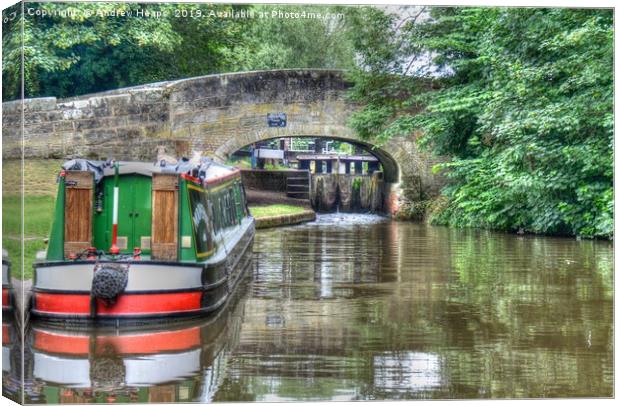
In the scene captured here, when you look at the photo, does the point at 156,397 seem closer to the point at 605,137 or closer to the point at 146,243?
Result: the point at 146,243

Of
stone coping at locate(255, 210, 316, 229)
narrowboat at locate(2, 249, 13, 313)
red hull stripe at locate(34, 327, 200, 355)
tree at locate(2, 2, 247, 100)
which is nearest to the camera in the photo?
narrowboat at locate(2, 249, 13, 313)

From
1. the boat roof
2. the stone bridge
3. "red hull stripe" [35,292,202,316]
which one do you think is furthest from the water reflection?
the boat roof

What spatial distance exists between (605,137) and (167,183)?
302 centimetres

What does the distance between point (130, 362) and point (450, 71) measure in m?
3.38

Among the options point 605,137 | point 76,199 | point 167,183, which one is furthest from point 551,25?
point 76,199

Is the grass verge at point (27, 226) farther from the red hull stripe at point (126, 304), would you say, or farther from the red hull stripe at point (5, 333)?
the red hull stripe at point (126, 304)

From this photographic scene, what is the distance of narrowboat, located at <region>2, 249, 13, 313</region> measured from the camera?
757cm

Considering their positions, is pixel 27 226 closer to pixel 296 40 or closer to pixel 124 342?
pixel 124 342

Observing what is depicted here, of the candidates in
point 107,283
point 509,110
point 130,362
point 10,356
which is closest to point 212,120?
point 107,283

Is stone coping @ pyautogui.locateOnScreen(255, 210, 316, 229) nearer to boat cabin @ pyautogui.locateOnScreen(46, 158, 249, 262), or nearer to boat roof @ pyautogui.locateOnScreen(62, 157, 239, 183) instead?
boat roof @ pyautogui.locateOnScreen(62, 157, 239, 183)

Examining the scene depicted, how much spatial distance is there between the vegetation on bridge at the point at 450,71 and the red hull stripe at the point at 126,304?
1371 mm

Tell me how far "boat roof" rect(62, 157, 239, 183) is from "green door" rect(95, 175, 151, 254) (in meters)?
0.06

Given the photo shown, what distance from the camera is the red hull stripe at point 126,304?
29.1ft

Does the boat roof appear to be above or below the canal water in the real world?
above
